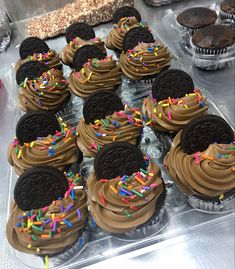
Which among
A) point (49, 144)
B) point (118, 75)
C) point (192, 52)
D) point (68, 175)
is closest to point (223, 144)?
point (68, 175)

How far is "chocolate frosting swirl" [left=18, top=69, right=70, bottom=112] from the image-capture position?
97.7 inches

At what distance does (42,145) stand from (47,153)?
0.07 m

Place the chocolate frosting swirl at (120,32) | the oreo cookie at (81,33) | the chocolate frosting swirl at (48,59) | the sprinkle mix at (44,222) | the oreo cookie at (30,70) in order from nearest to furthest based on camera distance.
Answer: the sprinkle mix at (44,222) < the oreo cookie at (30,70) < the chocolate frosting swirl at (48,59) < the chocolate frosting swirl at (120,32) < the oreo cookie at (81,33)

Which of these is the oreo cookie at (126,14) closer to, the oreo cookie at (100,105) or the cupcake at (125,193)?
the oreo cookie at (100,105)

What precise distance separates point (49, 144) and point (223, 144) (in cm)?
100

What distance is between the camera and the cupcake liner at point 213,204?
5.49 ft

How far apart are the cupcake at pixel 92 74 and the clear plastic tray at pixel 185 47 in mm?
672

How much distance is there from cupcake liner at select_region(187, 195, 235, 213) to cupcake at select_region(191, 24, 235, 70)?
1379 mm

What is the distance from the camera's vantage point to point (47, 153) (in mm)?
1954

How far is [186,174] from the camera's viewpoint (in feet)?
5.45

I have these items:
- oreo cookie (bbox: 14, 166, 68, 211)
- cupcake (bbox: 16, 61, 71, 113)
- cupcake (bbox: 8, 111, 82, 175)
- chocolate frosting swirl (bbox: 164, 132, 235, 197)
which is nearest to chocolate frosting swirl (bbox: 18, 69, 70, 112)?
cupcake (bbox: 16, 61, 71, 113)

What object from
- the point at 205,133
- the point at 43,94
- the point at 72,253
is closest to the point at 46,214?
the point at 72,253

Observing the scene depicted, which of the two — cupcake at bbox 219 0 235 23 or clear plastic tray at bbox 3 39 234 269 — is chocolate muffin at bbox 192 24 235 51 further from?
clear plastic tray at bbox 3 39 234 269

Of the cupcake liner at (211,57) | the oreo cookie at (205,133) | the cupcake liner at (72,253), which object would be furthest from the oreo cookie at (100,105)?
the cupcake liner at (211,57)
